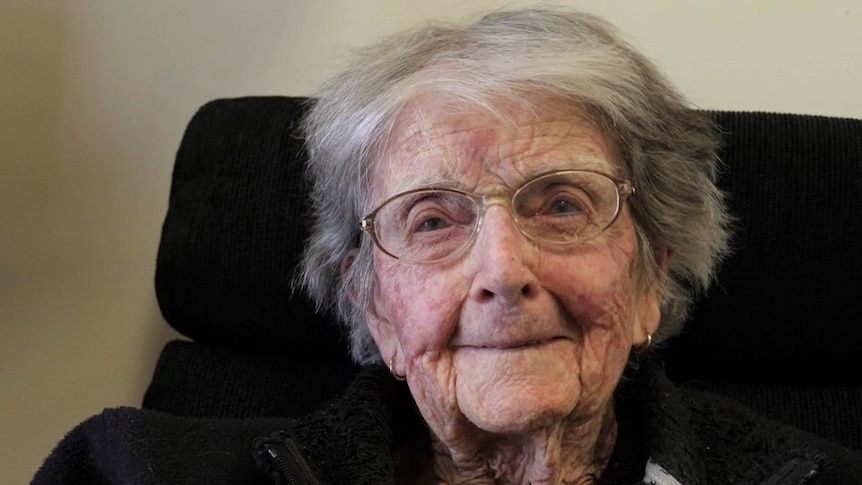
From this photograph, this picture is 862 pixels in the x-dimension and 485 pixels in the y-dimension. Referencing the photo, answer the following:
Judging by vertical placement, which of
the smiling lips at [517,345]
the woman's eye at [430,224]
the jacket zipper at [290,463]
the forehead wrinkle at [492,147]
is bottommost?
the jacket zipper at [290,463]

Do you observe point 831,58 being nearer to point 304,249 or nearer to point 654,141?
point 654,141

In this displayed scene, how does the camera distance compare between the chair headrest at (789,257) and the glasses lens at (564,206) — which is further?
the chair headrest at (789,257)

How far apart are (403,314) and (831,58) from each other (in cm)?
111

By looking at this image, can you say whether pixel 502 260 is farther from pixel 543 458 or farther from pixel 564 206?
pixel 543 458

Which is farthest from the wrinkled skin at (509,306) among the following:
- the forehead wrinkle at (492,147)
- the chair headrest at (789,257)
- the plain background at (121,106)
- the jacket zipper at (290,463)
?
the plain background at (121,106)

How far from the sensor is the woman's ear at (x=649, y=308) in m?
Answer: 1.15

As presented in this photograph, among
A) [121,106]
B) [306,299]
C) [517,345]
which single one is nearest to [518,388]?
[517,345]

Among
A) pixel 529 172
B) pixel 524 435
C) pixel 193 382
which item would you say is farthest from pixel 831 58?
pixel 193 382

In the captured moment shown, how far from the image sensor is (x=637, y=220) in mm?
1162

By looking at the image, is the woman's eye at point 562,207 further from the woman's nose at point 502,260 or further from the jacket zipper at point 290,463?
the jacket zipper at point 290,463

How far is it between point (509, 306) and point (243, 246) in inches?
21.8

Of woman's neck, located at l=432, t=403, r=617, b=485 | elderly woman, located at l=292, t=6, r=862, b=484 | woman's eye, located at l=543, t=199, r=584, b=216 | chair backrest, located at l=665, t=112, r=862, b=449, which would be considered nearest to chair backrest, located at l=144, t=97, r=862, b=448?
chair backrest, located at l=665, t=112, r=862, b=449

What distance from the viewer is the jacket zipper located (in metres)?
1.07

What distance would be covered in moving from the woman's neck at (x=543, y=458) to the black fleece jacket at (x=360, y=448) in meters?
0.03
